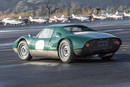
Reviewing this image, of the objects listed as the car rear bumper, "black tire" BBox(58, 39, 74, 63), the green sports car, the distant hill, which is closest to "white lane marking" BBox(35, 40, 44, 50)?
the green sports car

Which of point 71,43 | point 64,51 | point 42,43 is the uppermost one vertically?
point 71,43

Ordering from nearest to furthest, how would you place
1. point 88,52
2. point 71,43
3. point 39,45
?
1. point 88,52
2. point 71,43
3. point 39,45

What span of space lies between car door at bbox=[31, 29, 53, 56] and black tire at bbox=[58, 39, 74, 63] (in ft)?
2.48

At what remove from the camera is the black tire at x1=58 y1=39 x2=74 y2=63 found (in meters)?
11.9

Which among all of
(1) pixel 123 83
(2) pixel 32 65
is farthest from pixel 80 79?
(2) pixel 32 65

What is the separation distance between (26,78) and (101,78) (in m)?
1.86

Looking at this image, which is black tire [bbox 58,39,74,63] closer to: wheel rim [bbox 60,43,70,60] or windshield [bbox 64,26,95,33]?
wheel rim [bbox 60,43,70,60]

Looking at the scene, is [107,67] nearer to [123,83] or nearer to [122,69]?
[122,69]

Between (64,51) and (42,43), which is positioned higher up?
(42,43)

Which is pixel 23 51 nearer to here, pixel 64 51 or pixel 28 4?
pixel 64 51

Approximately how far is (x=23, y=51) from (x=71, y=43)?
2708 millimetres

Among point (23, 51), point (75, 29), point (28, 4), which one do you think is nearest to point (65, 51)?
point (75, 29)

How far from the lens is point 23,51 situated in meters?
14.0

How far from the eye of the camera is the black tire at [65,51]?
11.9 metres
